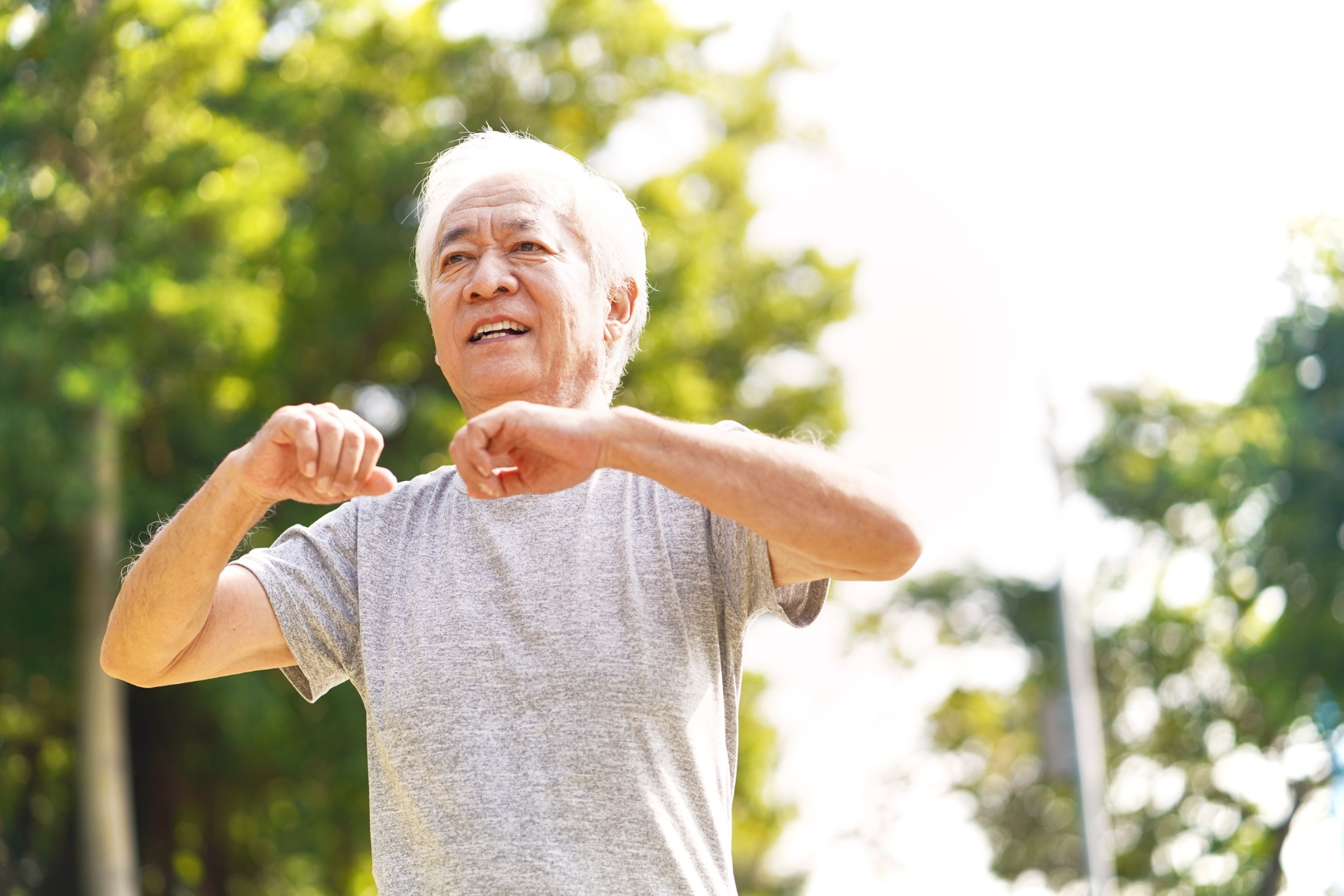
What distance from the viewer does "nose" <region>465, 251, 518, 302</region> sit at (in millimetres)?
2271

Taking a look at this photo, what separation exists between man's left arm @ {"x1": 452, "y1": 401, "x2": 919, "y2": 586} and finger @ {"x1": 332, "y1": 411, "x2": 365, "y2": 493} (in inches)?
4.8

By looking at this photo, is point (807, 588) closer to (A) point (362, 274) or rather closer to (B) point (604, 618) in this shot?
(B) point (604, 618)

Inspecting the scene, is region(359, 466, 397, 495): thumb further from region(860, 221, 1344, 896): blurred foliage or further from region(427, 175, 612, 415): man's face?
region(860, 221, 1344, 896): blurred foliage

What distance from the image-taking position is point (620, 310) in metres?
2.54

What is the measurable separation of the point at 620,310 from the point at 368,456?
0.76m

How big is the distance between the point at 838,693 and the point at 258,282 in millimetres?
11082

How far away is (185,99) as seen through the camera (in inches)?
484

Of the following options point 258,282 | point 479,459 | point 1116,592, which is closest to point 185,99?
point 258,282

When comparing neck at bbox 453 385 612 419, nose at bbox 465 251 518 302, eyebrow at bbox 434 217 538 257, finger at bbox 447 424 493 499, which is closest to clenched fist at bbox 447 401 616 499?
finger at bbox 447 424 493 499

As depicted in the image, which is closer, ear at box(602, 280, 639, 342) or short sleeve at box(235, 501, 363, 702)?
short sleeve at box(235, 501, 363, 702)

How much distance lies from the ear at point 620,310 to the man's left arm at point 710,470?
62 centimetres

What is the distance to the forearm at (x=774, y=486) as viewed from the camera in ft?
5.98

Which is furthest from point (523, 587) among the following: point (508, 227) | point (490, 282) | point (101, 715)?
point (101, 715)

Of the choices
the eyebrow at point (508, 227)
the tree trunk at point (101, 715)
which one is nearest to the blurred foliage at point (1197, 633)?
the tree trunk at point (101, 715)
